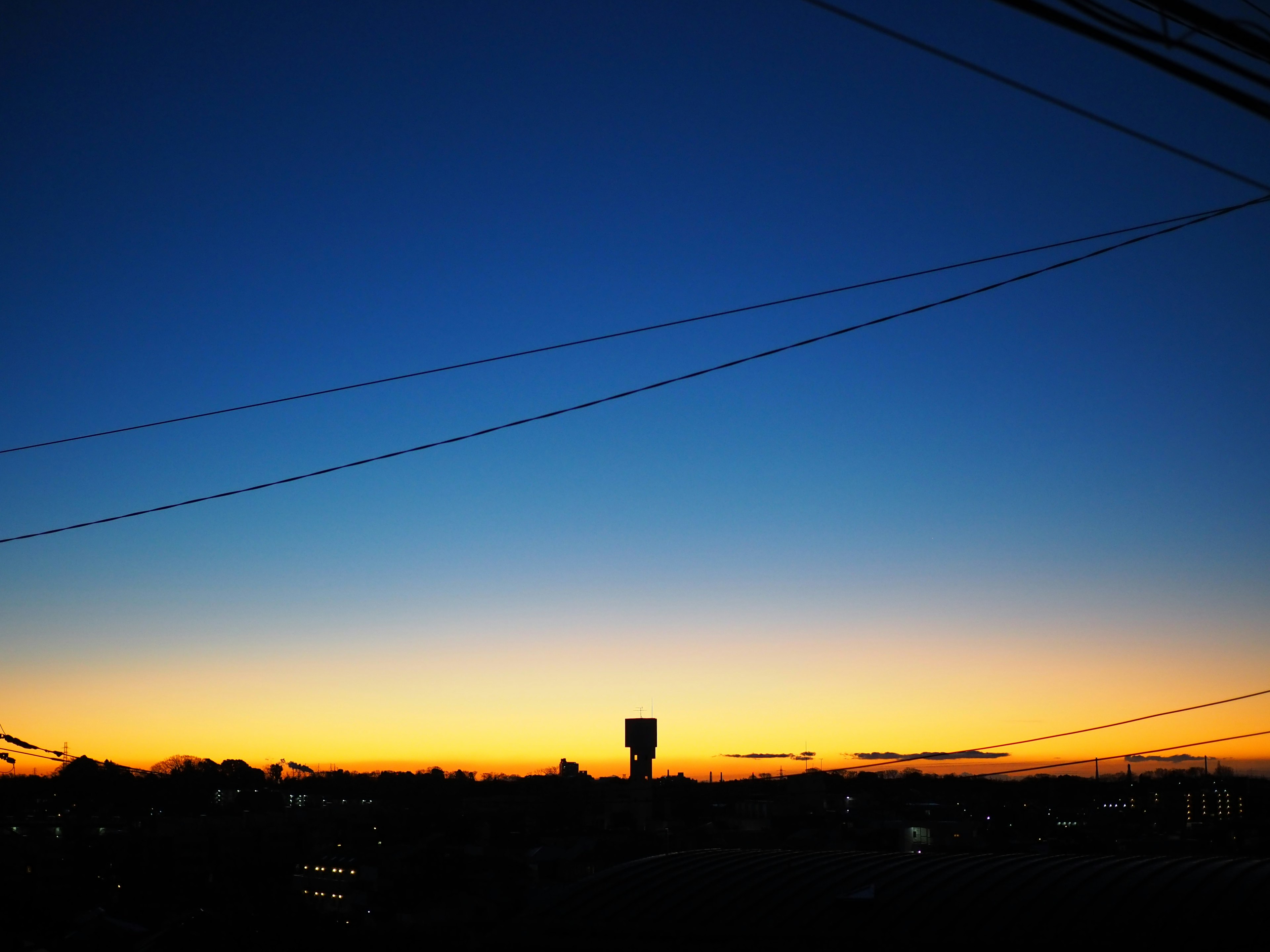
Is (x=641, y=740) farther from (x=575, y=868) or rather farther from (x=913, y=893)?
(x=913, y=893)

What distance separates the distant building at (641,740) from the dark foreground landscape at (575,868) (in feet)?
10.5

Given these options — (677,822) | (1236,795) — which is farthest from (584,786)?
(1236,795)

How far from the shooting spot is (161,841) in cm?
6869

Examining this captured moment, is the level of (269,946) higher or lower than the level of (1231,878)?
lower

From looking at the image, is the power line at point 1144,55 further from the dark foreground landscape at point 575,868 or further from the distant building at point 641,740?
the distant building at point 641,740

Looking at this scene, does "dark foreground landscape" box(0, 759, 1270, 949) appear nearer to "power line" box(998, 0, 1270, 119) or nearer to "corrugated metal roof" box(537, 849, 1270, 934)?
"corrugated metal roof" box(537, 849, 1270, 934)

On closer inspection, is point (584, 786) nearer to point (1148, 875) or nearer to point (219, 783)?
point (219, 783)

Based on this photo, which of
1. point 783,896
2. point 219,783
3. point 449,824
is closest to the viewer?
point 783,896

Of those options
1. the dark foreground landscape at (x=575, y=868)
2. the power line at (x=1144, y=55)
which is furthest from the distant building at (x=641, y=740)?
the power line at (x=1144, y=55)

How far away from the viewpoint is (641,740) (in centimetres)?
11106

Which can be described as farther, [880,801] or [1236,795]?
[880,801]

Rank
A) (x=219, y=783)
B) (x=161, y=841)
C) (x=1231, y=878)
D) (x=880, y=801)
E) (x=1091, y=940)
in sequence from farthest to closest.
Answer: (x=880, y=801) → (x=219, y=783) → (x=161, y=841) → (x=1231, y=878) → (x=1091, y=940)

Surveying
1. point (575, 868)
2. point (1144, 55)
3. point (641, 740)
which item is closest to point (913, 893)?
point (1144, 55)

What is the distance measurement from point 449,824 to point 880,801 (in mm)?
69601
